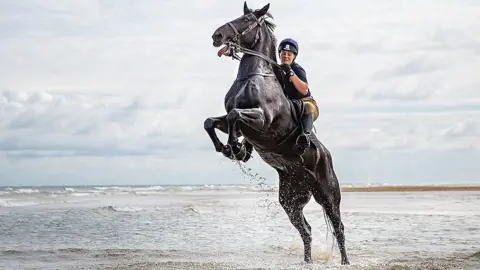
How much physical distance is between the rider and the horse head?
0.55m

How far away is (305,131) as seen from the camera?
9648 mm

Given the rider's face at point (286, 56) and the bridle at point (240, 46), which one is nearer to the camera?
the bridle at point (240, 46)

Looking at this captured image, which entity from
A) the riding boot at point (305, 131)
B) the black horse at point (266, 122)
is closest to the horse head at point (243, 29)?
the black horse at point (266, 122)

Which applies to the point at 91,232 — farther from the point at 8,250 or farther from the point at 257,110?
the point at 257,110

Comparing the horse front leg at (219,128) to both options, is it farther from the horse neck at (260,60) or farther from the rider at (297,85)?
the rider at (297,85)

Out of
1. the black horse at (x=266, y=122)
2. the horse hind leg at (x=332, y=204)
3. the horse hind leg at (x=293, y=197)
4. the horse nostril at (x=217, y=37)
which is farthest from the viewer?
the horse hind leg at (x=293, y=197)

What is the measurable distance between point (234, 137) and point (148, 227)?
38.3 feet

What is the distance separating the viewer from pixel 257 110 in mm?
8641

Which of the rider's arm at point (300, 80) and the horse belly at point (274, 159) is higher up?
the rider's arm at point (300, 80)

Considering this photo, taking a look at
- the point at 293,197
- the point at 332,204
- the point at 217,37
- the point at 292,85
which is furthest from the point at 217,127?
the point at 332,204

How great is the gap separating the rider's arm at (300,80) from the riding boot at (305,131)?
1.18 ft

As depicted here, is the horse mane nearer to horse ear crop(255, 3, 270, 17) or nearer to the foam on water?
horse ear crop(255, 3, 270, 17)

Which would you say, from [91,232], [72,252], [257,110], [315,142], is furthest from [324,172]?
[91,232]

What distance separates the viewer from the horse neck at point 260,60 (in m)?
9.23
